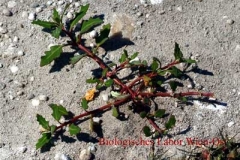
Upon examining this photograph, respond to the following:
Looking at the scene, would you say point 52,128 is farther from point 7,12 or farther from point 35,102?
point 7,12

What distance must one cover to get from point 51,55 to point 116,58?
15.5 inches

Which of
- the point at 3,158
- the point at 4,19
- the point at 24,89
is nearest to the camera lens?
the point at 3,158

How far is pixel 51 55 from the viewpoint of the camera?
3.41 meters

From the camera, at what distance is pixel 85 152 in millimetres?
3230

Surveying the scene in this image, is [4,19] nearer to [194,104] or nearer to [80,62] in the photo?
[80,62]

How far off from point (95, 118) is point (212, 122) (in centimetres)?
67

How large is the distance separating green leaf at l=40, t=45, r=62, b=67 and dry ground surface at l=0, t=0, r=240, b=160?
Answer: 10 cm

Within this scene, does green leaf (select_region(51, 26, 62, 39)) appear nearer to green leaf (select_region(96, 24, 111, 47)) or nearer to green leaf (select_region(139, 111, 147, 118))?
green leaf (select_region(96, 24, 111, 47))

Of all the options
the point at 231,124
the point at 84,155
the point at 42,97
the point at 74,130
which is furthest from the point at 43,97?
the point at 231,124

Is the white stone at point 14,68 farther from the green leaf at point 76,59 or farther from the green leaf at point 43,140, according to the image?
the green leaf at point 43,140

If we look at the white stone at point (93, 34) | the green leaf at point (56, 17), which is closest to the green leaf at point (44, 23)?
the green leaf at point (56, 17)

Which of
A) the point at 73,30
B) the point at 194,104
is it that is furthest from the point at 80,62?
the point at 194,104

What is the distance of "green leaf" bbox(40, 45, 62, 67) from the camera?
11.2ft

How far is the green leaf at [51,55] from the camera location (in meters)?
3.40
